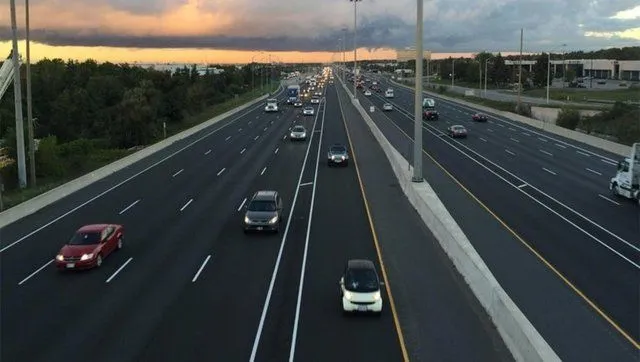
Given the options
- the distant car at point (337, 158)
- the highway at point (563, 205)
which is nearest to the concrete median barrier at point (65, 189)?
the distant car at point (337, 158)

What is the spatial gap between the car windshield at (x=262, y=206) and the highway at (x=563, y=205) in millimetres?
8108

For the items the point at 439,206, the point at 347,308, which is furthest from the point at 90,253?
the point at 439,206

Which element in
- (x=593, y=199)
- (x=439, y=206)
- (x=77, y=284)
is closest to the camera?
(x=77, y=284)

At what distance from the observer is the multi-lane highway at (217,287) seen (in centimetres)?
1326

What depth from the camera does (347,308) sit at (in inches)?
587

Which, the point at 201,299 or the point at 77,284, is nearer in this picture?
the point at 201,299

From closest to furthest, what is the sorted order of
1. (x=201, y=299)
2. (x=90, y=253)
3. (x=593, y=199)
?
(x=201, y=299) → (x=90, y=253) → (x=593, y=199)

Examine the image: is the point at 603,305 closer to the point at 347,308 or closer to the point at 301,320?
the point at 347,308

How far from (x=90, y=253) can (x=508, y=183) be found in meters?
22.6

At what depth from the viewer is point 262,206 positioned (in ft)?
77.7

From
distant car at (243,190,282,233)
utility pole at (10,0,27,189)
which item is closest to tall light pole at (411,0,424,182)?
distant car at (243,190,282,233)

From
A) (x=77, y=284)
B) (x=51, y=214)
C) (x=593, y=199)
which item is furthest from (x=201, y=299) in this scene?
(x=593, y=199)

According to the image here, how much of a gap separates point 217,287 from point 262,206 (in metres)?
6.86

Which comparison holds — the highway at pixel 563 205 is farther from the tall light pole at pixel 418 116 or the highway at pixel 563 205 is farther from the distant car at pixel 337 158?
the distant car at pixel 337 158
